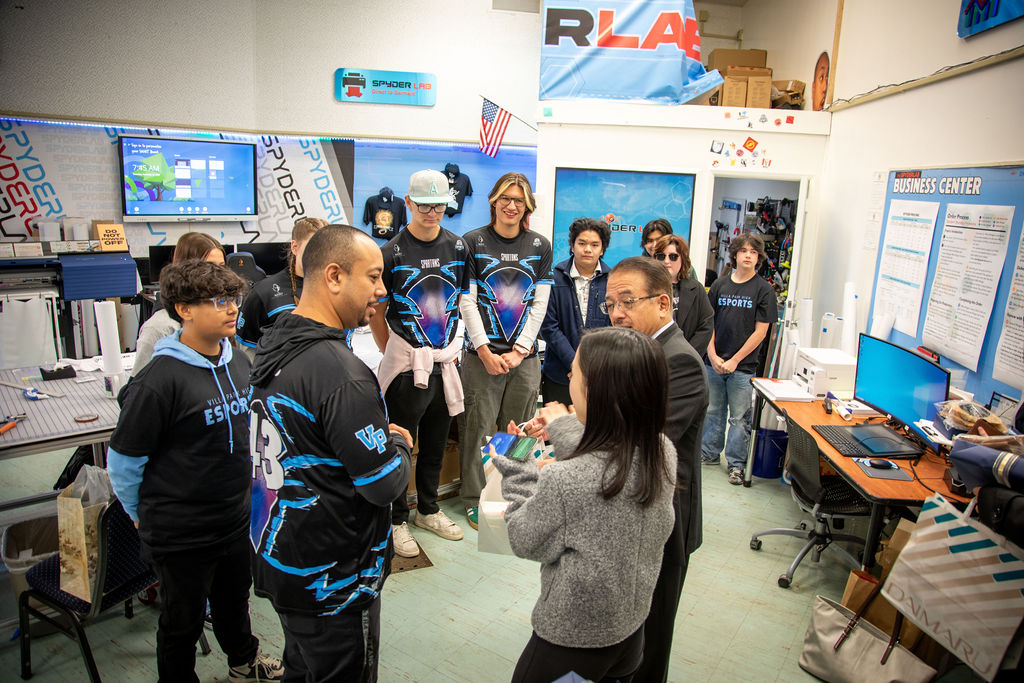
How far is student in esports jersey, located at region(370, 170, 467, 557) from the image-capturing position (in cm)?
326

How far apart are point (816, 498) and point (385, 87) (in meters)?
5.76

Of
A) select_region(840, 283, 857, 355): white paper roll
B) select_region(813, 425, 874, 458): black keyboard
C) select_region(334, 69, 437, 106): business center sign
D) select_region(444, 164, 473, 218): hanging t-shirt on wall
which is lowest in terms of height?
select_region(813, 425, 874, 458): black keyboard

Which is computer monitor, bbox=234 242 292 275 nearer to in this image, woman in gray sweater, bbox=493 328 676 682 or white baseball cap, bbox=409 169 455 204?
white baseball cap, bbox=409 169 455 204

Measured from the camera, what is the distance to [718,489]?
433 cm

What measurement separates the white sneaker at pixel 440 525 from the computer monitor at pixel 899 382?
2.38m

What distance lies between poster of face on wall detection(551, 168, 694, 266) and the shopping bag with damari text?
3440 millimetres

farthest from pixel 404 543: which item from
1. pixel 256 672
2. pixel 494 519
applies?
pixel 494 519

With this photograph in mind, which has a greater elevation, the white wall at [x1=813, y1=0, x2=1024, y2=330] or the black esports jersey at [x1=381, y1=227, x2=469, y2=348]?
the white wall at [x1=813, y1=0, x2=1024, y2=330]

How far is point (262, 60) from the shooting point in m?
6.55

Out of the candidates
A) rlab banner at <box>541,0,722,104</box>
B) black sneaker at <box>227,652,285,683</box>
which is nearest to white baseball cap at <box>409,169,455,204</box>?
black sneaker at <box>227,652,285,683</box>

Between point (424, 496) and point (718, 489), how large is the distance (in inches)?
79.2

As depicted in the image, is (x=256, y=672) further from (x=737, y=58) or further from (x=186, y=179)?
(x=737, y=58)

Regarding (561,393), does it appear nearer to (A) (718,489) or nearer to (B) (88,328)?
(A) (718,489)

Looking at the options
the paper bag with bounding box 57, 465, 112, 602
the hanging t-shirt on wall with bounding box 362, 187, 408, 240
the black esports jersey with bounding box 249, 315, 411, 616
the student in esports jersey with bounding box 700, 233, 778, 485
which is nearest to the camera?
the black esports jersey with bounding box 249, 315, 411, 616
